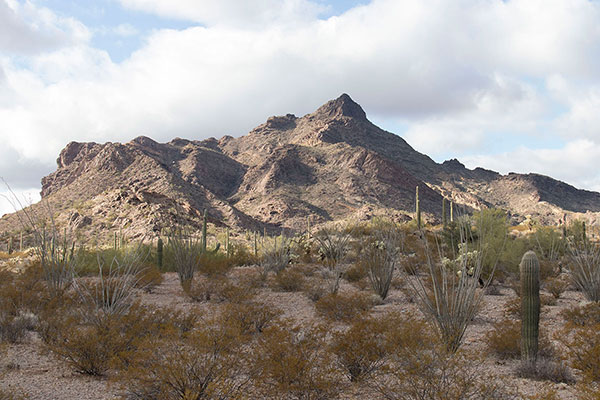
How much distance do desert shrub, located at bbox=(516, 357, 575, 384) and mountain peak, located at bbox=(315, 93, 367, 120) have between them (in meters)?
99.5

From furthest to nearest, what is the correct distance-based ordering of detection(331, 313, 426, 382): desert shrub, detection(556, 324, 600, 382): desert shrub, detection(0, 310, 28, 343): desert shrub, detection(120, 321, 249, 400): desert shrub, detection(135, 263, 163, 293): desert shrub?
detection(135, 263, 163, 293): desert shrub < detection(0, 310, 28, 343): desert shrub < detection(331, 313, 426, 382): desert shrub < detection(556, 324, 600, 382): desert shrub < detection(120, 321, 249, 400): desert shrub

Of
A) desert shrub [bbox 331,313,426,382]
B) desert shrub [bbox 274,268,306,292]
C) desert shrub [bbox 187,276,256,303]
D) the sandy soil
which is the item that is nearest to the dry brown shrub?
the sandy soil

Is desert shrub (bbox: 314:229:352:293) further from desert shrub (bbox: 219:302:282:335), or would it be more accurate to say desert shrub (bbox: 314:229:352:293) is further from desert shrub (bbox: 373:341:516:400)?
desert shrub (bbox: 373:341:516:400)

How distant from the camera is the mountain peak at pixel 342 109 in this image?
4166 inches

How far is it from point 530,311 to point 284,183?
6368 cm

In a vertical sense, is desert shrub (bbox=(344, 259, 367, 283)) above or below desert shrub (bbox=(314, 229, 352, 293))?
below

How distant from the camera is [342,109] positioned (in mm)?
106062

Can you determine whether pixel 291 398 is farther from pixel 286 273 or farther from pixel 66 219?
pixel 66 219

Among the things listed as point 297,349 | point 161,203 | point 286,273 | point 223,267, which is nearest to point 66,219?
point 161,203

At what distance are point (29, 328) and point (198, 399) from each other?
19.7 feet

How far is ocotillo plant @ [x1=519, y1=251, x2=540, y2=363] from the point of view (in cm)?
675

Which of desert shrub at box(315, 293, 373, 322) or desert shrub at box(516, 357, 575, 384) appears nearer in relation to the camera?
desert shrub at box(516, 357, 575, 384)

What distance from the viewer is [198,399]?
4746 mm

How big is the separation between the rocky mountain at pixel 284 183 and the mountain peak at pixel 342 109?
329mm
